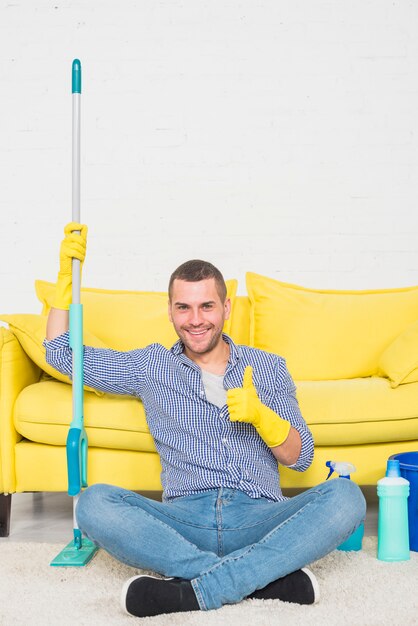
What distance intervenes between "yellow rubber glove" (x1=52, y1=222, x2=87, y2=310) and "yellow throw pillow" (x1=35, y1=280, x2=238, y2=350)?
0.62 metres

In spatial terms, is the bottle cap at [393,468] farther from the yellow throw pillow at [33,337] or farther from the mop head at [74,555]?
the yellow throw pillow at [33,337]

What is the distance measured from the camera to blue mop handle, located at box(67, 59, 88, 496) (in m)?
2.21

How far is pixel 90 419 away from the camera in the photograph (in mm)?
2547

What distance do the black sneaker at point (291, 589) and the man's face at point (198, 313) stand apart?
2.00 ft

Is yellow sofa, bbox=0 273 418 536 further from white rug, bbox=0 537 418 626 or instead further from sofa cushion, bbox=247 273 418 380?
white rug, bbox=0 537 418 626

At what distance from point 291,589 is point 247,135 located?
2.45 meters

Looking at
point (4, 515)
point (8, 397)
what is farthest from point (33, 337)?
point (4, 515)

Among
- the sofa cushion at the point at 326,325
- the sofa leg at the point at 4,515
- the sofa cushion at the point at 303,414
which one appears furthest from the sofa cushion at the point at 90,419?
the sofa cushion at the point at 326,325

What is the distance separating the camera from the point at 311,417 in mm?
2553

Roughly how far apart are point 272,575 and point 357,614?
0.20 m

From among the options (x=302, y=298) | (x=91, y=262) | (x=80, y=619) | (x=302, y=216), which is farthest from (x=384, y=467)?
(x=91, y=262)

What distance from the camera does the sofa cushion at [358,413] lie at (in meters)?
2.56

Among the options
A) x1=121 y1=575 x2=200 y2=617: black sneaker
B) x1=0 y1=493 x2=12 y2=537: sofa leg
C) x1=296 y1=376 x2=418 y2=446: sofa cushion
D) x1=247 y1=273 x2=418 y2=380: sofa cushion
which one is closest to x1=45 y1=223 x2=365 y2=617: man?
x1=121 y1=575 x2=200 y2=617: black sneaker

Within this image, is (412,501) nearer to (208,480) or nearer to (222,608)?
(208,480)
